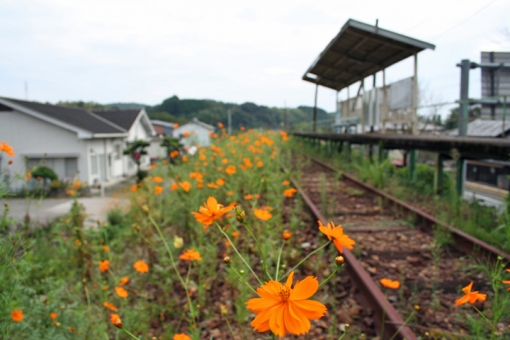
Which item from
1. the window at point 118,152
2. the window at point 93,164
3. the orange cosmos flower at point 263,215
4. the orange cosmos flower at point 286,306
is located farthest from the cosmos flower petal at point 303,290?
the window at point 118,152

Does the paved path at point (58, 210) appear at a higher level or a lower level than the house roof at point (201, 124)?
lower

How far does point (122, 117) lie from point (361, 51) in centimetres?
2364

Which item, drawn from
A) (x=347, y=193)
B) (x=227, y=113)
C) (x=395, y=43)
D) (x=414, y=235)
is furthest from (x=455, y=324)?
(x=227, y=113)

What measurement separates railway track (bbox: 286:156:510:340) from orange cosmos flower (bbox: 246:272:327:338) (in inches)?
30.6

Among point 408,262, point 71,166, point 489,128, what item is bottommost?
point 71,166

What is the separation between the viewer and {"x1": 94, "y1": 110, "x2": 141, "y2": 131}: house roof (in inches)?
1118

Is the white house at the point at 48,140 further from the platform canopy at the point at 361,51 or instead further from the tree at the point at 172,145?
the platform canopy at the point at 361,51

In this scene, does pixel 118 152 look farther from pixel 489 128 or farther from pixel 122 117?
pixel 489 128

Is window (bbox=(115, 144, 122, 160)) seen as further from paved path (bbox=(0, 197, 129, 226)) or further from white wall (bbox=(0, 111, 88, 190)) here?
paved path (bbox=(0, 197, 129, 226))

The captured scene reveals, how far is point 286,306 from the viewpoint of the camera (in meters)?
0.71

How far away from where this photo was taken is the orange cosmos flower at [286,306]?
0.68 metres

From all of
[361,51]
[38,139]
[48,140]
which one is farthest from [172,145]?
[38,139]

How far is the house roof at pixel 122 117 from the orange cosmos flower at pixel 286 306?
93.0 ft

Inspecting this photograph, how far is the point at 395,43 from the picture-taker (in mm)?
8953
